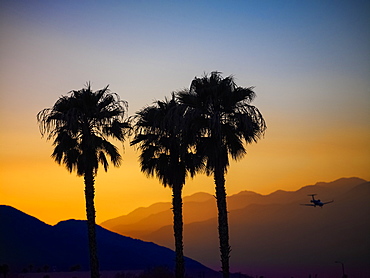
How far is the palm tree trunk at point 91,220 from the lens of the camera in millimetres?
37875

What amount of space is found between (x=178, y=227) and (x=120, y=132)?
344 inches

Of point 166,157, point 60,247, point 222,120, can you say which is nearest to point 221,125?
point 222,120

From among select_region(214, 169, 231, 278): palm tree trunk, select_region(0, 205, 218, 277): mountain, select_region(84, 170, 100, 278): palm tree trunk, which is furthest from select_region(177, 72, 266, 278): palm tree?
select_region(0, 205, 218, 277): mountain

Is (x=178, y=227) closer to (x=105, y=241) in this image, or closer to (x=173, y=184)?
(x=173, y=184)

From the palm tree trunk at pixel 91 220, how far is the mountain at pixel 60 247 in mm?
105587

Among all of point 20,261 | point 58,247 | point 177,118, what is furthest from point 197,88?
point 58,247

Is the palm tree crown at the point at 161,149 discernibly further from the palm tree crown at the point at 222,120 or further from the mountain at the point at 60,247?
the mountain at the point at 60,247

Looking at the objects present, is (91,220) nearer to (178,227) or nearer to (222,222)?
(178,227)

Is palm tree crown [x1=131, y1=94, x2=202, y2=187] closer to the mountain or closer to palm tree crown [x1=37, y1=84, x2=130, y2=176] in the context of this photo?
palm tree crown [x1=37, y1=84, x2=130, y2=176]

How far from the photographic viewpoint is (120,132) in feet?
134

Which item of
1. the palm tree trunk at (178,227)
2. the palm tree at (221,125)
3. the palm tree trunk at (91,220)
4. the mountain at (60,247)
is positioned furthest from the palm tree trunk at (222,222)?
the mountain at (60,247)

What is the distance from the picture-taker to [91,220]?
38.5 meters

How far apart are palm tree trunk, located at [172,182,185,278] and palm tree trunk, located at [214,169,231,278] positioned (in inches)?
289

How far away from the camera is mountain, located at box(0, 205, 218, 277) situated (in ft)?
494
